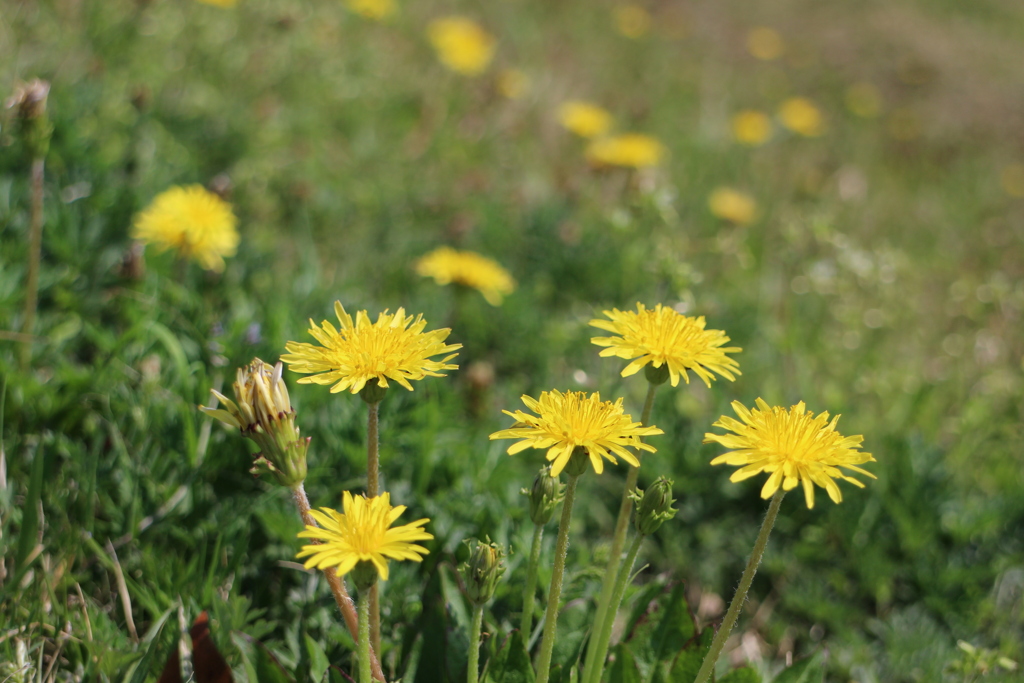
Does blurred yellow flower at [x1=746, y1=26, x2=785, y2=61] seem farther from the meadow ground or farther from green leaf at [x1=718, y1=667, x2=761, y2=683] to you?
green leaf at [x1=718, y1=667, x2=761, y2=683]

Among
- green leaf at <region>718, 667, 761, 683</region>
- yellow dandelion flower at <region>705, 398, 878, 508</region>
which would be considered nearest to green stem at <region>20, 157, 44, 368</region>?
yellow dandelion flower at <region>705, 398, 878, 508</region>

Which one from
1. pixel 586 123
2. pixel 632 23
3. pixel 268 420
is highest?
pixel 632 23

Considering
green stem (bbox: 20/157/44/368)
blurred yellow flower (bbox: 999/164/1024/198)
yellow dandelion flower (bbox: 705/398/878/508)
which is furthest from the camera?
blurred yellow flower (bbox: 999/164/1024/198)

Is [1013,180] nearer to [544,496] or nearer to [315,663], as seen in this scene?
[544,496]

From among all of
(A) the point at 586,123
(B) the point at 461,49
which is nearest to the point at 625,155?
(A) the point at 586,123

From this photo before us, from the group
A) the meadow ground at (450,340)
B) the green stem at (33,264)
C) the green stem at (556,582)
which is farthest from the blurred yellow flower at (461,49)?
the green stem at (556,582)
